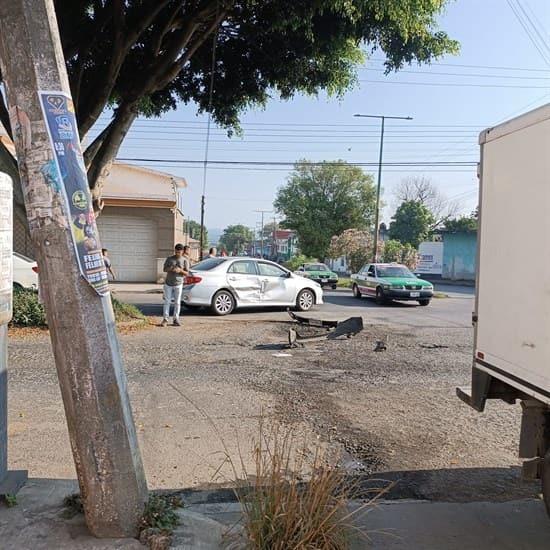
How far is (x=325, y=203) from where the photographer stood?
5125 cm

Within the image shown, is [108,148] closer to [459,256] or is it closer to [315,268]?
[315,268]

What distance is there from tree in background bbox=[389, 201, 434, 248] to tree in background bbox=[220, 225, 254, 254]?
236 feet

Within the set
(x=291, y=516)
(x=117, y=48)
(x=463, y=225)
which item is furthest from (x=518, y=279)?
(x=463, y=225)

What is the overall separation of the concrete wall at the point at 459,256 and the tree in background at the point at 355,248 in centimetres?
1406

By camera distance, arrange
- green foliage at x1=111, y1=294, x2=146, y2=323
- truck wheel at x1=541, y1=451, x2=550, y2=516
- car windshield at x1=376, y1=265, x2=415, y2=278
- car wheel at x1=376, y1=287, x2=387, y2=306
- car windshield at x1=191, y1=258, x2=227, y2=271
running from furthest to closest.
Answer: car windshield at x1=376, y1=265, x2=415, y2=278, car wheel at x1=376, y1=287, x2=387, y2=306, car windshield at x1=191, y1=258, x2=227, y2=271, green foliage at x1=111, y1=294, x2=146, y2=323, truck wheel at x1=541, y1=451, x2=550, y2=516

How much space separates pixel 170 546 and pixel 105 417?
0.72 meters

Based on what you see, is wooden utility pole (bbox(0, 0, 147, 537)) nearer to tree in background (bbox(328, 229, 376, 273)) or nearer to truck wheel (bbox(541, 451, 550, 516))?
truck wheel (bbox(541, 451, 550, 516))

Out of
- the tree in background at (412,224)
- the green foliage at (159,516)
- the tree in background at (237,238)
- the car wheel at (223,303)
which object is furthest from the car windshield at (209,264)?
the tree in background at (237,238)

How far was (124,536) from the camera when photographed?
282 centimetres

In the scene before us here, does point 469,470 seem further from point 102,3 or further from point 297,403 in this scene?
point 102,3

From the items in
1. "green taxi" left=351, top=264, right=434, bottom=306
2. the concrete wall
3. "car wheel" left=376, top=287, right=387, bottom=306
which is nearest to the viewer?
"green taxi" left=351, top=264, right=434, bottom=306

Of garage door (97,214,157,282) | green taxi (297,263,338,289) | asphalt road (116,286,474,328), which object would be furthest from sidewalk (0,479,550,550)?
green taxi (297,263,338,289)

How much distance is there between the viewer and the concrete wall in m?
47.3

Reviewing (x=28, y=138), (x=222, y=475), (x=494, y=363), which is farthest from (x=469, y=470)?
(x=28, y=138)
